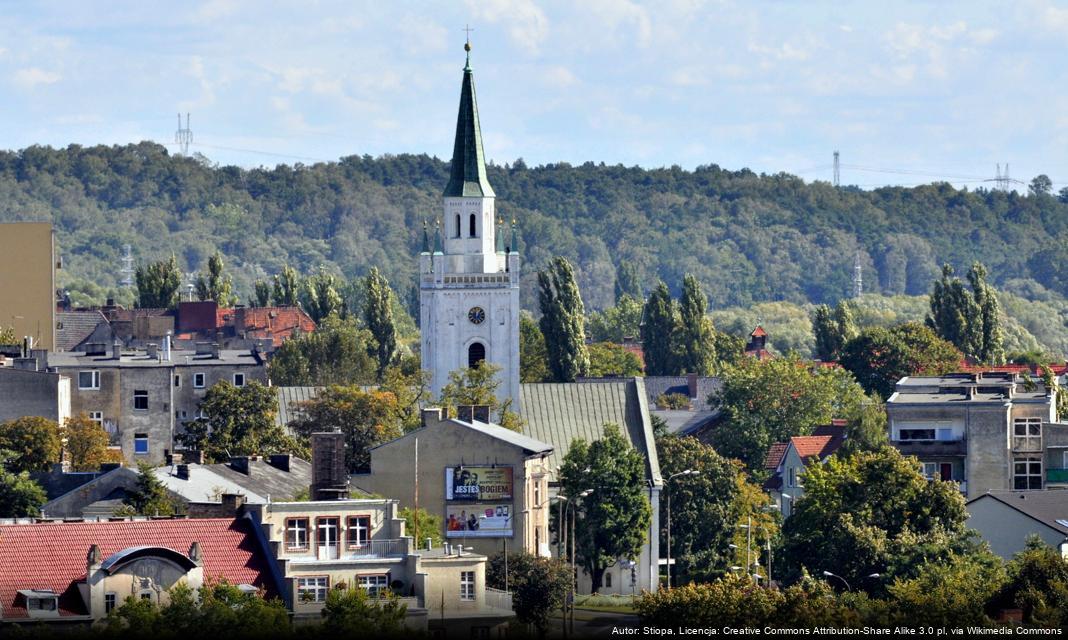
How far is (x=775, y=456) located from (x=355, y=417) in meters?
26.3

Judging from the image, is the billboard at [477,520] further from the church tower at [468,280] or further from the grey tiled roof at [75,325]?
the grey tiled roof at [75,325]

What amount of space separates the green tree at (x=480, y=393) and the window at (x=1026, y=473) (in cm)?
1820

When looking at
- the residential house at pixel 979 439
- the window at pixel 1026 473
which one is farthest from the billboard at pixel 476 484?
the window at pixel 1026 473

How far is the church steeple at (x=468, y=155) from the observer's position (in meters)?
144

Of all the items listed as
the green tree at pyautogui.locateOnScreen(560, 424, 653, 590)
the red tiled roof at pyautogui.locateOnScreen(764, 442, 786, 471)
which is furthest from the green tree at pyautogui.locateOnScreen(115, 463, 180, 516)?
the red tiled roof at pyautogui.locateOnScreen(764, 442, 786, 471)

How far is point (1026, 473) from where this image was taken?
115m

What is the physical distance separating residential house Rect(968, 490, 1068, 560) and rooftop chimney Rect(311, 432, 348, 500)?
25.2m

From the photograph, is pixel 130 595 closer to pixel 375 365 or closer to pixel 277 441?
pixel 277 441

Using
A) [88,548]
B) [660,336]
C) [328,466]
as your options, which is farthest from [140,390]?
[660,336]

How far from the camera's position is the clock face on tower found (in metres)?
140

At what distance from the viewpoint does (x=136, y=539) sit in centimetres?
6981

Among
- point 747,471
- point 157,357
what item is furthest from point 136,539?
point 747,471

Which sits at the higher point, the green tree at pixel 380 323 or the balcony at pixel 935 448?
the green tree at pixel 380 323

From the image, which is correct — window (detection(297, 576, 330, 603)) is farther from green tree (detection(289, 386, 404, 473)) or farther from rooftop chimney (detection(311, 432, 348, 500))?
green tree (detection(289, 386, 404, 473))
